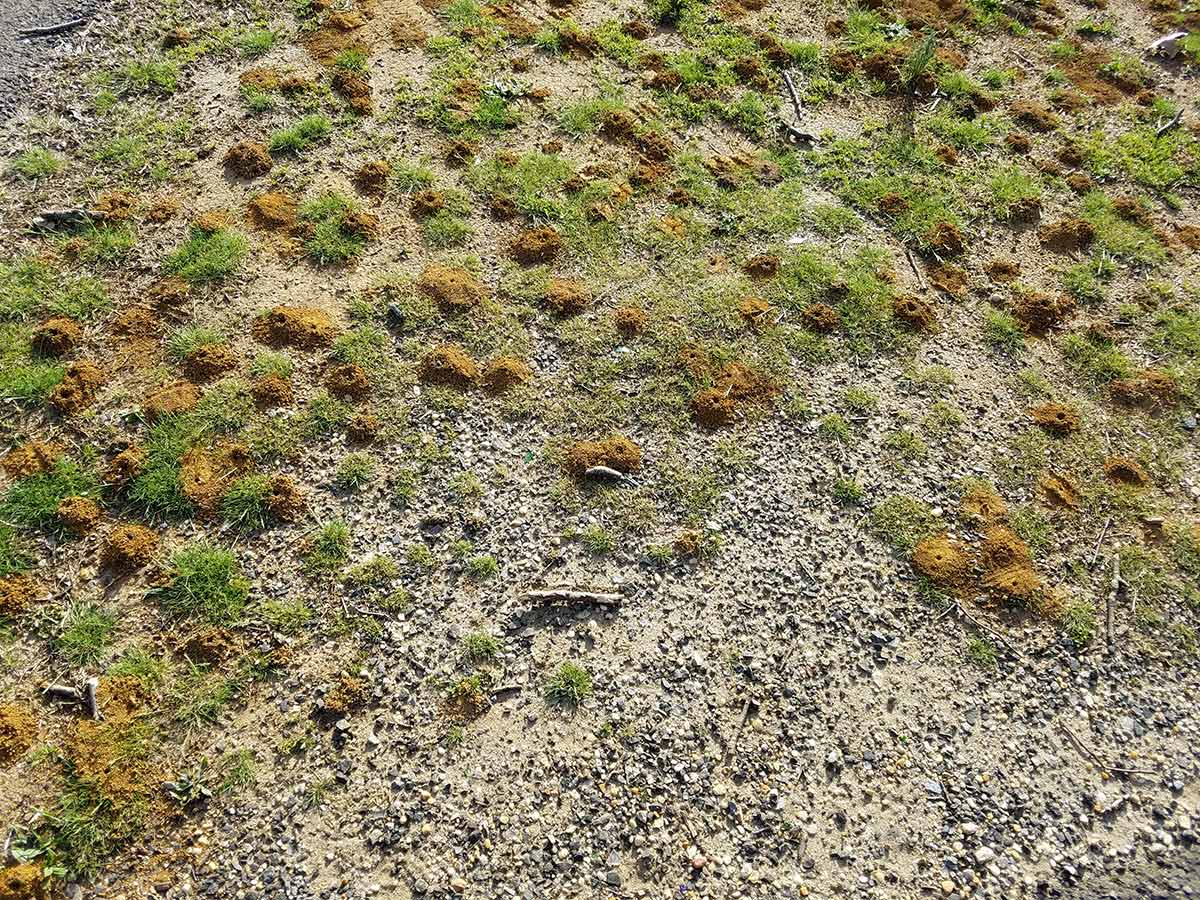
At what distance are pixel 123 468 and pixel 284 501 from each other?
5.10ft

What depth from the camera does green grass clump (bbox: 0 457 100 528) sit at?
683cm

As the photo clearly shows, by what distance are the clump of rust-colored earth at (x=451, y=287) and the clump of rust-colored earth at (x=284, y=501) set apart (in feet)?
8.71

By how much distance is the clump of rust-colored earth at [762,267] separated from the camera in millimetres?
9312

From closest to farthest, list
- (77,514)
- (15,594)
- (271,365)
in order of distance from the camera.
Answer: (15,594) < (77,514) < (271,365)

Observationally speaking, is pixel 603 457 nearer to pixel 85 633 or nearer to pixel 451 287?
pixel 451 287

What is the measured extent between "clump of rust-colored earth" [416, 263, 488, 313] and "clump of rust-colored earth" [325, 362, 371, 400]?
1.27 m

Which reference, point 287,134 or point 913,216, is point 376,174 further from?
point 913,216

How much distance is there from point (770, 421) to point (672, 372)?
1206 mm

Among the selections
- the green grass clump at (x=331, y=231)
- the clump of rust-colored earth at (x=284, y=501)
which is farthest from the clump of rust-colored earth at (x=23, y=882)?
the green grass clump at (x=331, y=231)

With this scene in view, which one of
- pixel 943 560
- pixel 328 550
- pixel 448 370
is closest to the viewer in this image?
pixel 328 550

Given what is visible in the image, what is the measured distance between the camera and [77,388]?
755 centimetres

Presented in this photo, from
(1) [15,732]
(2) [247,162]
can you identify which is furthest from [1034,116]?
(1) [15,732]

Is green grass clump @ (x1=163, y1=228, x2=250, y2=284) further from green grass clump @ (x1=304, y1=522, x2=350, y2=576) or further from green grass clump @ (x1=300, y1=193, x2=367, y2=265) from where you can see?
green grass clump @ (x1=304, y1=522, x2=350, y2=576)

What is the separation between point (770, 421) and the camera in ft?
27.0
